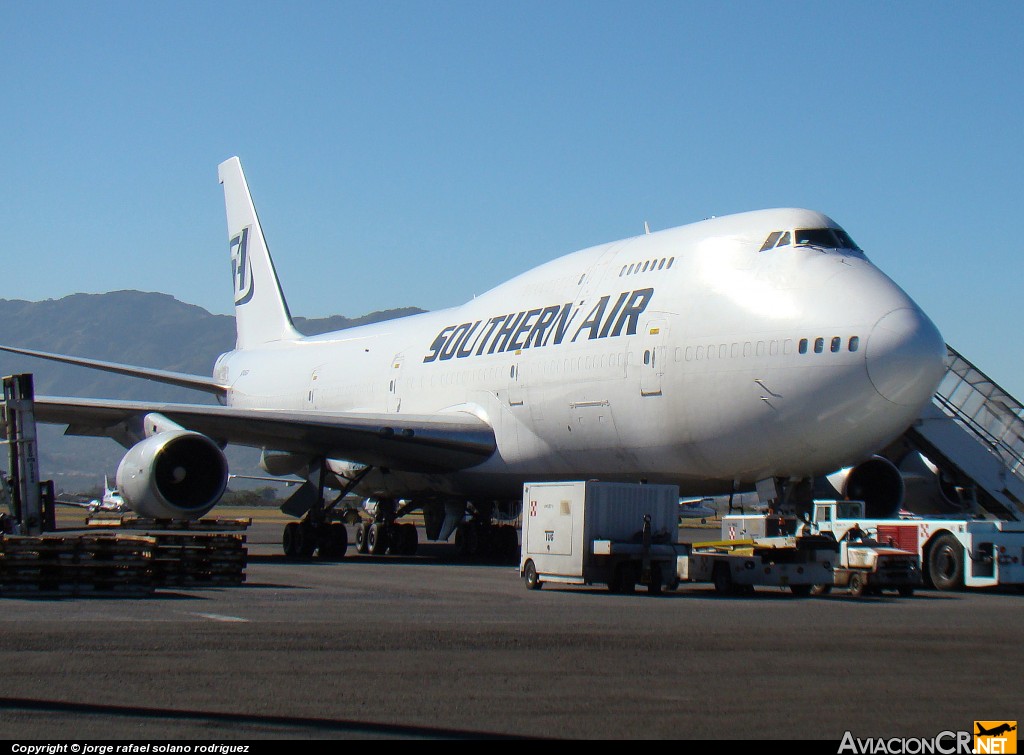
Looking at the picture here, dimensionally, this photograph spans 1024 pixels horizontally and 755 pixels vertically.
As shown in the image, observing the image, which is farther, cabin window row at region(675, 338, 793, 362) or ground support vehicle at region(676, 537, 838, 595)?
cabin window row at region(675, 338, 793, 362)

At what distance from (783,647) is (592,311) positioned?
34.9 ft

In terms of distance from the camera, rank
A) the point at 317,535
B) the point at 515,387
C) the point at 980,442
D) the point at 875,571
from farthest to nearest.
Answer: the point at 980,442 → the point at 317,535 → the point at 515,387 → the point at 875,571

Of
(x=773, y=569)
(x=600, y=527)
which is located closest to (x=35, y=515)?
(x=600, y=527)

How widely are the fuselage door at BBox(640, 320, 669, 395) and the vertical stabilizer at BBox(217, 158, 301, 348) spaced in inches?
654

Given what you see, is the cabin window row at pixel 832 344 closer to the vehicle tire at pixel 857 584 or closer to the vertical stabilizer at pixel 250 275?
the vehicle tire at pixel 857 584

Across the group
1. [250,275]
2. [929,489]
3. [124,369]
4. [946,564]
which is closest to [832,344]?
[946,564]

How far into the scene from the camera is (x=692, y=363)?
59.2 feet

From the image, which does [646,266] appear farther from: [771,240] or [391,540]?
[391,540]

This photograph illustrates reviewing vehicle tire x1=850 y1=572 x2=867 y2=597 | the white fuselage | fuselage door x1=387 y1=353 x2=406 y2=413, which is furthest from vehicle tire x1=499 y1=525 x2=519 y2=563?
vehicle tire x1=850 y1=572 x2=867 y2=597

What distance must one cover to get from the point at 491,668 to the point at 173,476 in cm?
1299

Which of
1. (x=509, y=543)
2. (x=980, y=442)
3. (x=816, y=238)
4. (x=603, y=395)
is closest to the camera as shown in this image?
(x=816, y=238)

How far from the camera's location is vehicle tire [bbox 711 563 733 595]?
17211 millimetres

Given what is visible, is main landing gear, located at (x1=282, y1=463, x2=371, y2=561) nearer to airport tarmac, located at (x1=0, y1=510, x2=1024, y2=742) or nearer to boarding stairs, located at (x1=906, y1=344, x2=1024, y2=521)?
airport tarmac, located at (x1=0, y1=510, x2=1024, y2=742)

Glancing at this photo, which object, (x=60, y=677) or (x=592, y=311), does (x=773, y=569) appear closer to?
(x=592, y=311)
